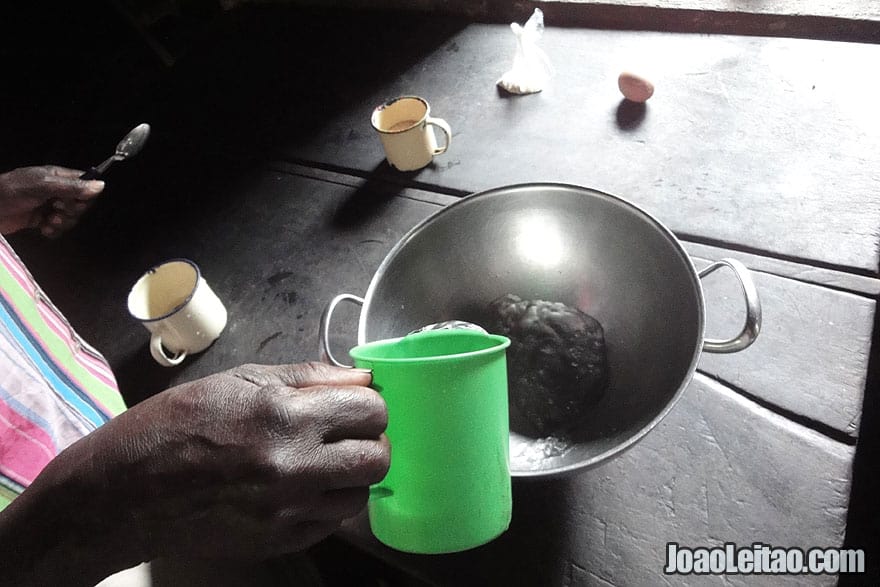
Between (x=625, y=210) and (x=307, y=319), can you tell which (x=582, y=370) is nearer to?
(x=625, y=210)

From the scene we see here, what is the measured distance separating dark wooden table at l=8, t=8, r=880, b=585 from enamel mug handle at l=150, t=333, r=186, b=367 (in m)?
0.02

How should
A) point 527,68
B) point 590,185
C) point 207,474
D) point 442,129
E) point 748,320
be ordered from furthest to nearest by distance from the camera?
point 527,68, point 442,129, point 590,185, point 748,320, point 207,474

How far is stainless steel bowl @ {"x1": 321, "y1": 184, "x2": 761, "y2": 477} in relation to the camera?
0.64 m

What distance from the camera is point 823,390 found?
2.23 feet

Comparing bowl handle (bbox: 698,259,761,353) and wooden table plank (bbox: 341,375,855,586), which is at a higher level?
bowl handle (bbox: 698,259,761,353)

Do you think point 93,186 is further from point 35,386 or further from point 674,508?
point 674,508

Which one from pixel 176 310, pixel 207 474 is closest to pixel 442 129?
pixel 176 310

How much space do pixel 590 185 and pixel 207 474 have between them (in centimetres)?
78

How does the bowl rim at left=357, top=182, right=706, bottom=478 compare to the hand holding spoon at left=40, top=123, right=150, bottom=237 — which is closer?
the bowl rim at left=357, top=182, right=706, bottom=478

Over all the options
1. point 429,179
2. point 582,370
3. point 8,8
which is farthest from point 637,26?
point 8,8

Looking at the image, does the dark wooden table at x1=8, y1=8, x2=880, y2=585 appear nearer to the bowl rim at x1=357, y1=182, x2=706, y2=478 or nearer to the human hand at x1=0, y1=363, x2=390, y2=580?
the bowl rim at x1=357, y1=182, x2=706, y2=478

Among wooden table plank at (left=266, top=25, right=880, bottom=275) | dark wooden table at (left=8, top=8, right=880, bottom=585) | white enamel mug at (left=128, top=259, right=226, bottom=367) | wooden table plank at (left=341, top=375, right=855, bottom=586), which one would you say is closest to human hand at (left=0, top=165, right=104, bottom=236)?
dark wooden table at (left=8, top=8, right=880, bottom=585)

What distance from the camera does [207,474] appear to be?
425mm

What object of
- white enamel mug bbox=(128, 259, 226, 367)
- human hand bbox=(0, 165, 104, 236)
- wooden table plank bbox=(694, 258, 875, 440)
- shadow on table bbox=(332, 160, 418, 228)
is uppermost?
human hand bbox=(0, 165, 104, 236)
